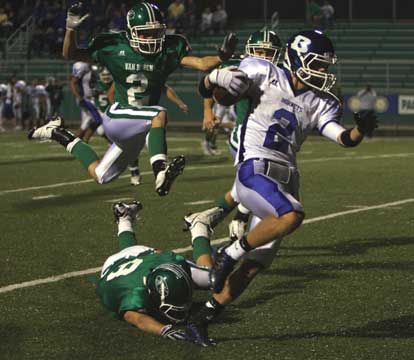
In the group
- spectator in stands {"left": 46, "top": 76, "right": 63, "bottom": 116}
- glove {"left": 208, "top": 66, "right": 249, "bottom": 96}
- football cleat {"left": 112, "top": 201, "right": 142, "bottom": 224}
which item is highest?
glove {"left": 208, "top": 66, "right": 249, "bottom": 96}

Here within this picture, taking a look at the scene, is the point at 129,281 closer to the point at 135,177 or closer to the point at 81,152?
the point at 81,152

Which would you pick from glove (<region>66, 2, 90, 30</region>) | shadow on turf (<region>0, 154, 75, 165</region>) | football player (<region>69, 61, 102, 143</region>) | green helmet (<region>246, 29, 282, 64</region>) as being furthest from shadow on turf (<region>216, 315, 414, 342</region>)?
shadow on turf (<region>0, 154, 75, 165</region>)

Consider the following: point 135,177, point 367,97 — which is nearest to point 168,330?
point 135,177

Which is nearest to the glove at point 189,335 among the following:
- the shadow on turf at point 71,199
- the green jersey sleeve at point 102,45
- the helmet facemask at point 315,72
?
the helmet facemask at point 315,72

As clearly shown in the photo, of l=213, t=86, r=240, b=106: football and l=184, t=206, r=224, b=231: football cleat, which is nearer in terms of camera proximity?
l=213, t=86, r=240, b=106: football

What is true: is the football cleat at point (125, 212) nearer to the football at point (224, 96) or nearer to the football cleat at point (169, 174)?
the football cleat at point (169, 174)

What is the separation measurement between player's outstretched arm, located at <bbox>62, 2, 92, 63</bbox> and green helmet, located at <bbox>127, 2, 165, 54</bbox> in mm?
427

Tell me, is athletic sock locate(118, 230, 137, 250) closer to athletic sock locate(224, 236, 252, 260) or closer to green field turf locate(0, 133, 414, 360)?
green field turf locate(0, 133, 414, 360)

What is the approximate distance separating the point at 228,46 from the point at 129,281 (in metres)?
2.42

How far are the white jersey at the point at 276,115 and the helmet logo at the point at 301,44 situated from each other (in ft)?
0.58

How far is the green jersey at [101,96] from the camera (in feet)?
58.6

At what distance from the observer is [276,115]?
686 cm

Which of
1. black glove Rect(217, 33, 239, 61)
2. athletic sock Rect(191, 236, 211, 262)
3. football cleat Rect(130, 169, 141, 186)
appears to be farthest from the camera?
football cleat Rect(130, 169, 141, 186)

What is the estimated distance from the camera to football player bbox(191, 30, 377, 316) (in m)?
6.54
